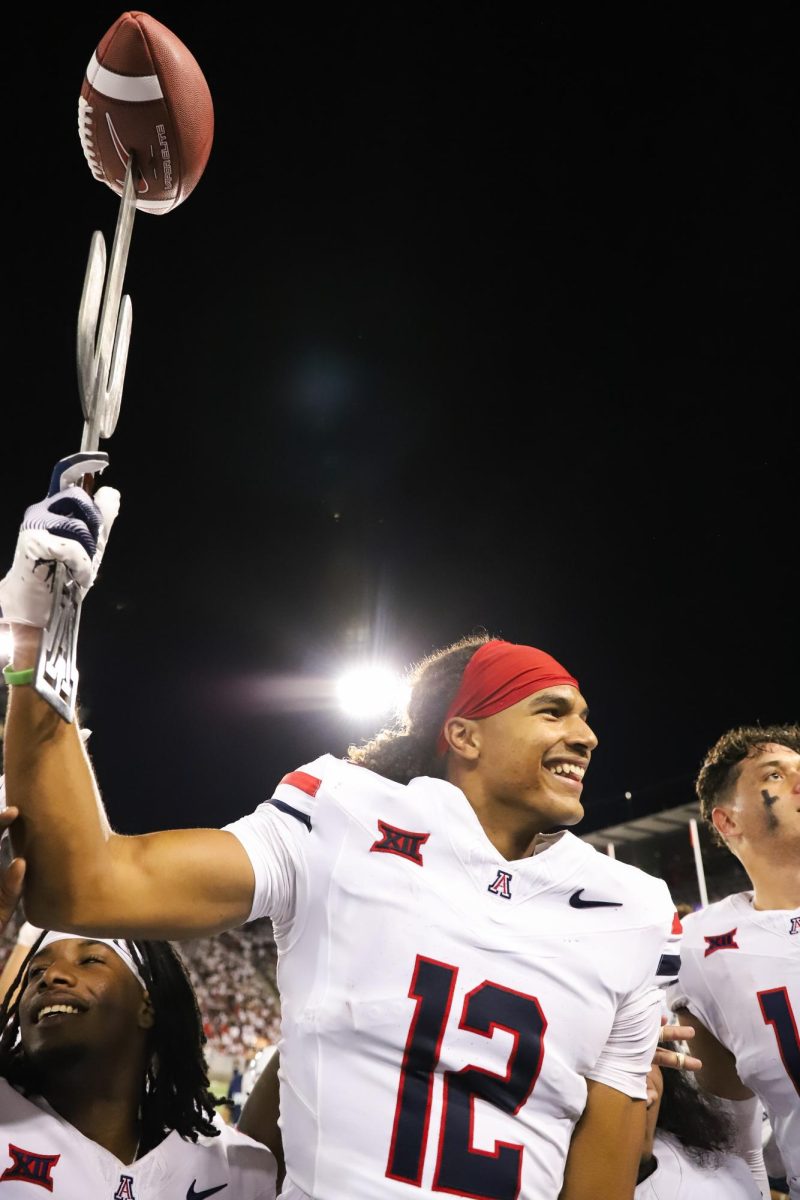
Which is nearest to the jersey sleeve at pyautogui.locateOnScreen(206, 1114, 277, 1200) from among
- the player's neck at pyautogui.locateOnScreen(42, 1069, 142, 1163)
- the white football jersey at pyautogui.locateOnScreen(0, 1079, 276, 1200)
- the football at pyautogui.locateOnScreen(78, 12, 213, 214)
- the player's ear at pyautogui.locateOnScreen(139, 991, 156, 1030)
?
the white football jersey at pyautogui.locateOnScreen(0, 1079, 276, 1200)

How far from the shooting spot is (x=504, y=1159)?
1.71 m

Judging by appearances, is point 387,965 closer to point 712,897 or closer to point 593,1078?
point 593,1078

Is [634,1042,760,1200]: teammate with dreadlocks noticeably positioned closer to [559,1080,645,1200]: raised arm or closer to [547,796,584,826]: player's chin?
[559,1080,645,1200]: raised arm

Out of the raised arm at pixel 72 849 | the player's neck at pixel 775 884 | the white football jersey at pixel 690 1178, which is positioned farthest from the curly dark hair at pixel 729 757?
the raised arm at pixel 72 849

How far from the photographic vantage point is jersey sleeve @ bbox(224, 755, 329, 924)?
173 cm

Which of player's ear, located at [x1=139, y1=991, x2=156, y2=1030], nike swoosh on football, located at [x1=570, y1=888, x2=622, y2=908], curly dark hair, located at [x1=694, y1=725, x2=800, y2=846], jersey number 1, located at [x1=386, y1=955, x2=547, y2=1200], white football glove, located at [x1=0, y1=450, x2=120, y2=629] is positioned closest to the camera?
white football glove, located at [x1=0, y1=450, x2=120, y2=629]

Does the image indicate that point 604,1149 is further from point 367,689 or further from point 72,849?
point 367,689

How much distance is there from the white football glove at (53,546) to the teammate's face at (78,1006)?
3.95ft

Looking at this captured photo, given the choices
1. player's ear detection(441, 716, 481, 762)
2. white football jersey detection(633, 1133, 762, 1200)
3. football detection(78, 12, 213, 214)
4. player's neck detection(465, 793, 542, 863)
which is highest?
football detection(78, 12, 213, 214)

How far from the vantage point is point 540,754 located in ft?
6.97

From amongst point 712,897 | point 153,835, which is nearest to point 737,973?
point 153,835

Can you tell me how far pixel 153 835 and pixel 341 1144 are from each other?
662mm

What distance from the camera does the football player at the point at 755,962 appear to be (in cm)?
273

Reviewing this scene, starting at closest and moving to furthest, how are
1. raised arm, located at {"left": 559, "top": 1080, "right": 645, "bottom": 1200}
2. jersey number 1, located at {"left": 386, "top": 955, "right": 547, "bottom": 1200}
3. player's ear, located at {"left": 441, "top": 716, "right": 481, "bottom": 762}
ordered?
jersey number 1, located at {"left": 386, "top": 955, "right": 547, "bottom": 1200} < raised arm, located at {"left": 559, "top": 1080, "right": 645, "bottom": 1200} < player's ear, located at {"left": 441, "top": 716, "right": 481, "bottom": 762}
